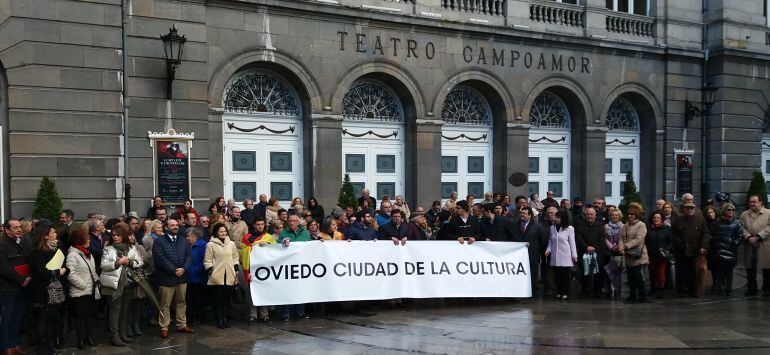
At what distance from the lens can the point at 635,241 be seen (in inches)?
487

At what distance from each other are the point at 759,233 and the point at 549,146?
9.04 metres

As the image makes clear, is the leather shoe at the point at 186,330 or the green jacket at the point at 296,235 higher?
the green jacket at the point at 296,235

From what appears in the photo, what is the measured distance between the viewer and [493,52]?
20.1 metres

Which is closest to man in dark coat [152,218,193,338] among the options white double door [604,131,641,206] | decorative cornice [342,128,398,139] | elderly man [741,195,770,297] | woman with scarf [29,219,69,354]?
woman with scarf [29,219,69,354]

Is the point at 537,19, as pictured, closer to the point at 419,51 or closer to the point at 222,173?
the point at 419,51

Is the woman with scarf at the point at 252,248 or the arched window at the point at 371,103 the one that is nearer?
the woman with scarf at the point at 252,248

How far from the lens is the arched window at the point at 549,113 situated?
21.5m

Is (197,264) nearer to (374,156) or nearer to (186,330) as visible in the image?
(186,330)

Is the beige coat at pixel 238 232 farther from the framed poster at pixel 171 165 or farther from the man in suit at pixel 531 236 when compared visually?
the man in suit at pixel 531 236

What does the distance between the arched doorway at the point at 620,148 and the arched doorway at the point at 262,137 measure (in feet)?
34.6

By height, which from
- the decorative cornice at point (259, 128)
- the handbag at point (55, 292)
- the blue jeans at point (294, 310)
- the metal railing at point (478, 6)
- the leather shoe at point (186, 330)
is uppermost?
the metal railing at point (478, 6)

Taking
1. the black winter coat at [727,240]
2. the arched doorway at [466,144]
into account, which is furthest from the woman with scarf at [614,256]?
the arched doorway at [466,144]

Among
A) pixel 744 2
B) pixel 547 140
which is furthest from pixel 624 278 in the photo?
pixel 744 2

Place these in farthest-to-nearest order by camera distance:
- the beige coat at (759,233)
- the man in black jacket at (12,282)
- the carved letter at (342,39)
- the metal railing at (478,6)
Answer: the metal railing at (478,6), the carved letter at (342,39), the beige coat at (759,233), the man in black jacket at (12,282)
